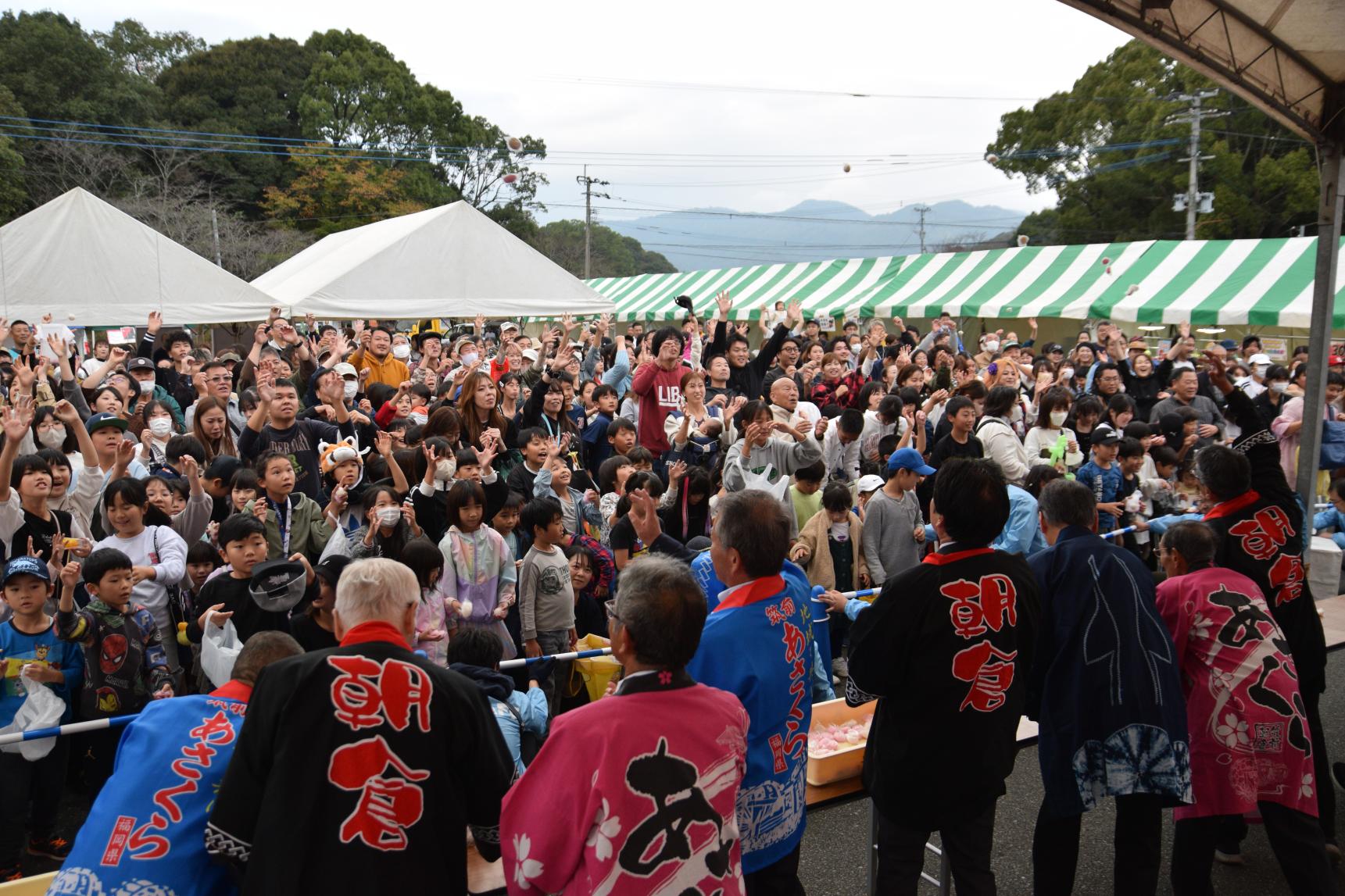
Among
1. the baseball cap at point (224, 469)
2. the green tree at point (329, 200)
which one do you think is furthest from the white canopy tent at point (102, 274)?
the green tree at point (329, 200)

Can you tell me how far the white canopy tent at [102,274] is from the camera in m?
9.02

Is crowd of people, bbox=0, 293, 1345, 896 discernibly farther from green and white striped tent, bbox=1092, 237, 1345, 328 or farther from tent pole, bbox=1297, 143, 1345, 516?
green and white striped tent, bbox=1092, 237, 1345, 328

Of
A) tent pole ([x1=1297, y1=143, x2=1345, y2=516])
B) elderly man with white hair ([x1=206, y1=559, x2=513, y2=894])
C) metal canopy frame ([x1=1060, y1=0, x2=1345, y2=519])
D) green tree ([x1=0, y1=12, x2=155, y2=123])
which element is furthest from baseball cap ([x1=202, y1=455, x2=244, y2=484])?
green tree ([x1=0, y1=12, x2=155, y2=123])

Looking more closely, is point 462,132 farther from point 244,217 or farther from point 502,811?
point 502,811

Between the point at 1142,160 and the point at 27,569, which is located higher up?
the point at 1142,160

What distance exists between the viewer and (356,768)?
198 centimetres

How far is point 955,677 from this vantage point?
2.63 meters

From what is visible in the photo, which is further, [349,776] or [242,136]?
→ [242,136]

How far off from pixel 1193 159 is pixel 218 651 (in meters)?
32.6

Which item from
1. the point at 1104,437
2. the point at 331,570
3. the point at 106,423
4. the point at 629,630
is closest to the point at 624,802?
the point at 629,630

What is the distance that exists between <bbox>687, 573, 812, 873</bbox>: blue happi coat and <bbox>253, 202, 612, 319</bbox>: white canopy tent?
8777mm

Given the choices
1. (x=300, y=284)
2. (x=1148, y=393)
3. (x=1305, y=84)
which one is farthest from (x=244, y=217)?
(x=1305, y=84)

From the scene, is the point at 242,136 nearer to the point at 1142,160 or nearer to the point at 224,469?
the point at 1142,160

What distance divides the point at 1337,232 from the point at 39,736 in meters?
6.44
